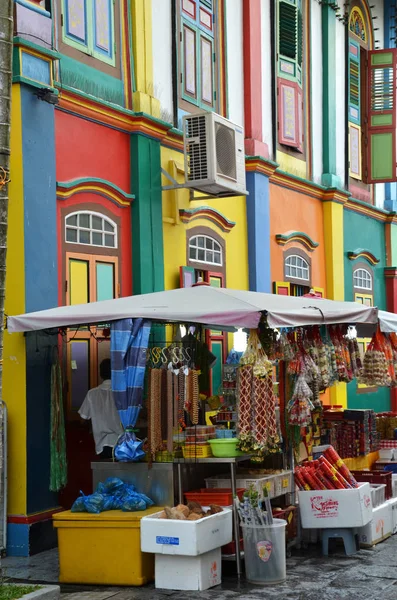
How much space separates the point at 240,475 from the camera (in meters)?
9.73

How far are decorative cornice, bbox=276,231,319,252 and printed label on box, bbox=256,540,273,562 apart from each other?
758 centimetres

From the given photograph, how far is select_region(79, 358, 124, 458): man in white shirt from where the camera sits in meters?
9.99

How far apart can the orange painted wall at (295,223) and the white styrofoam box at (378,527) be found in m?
5.56

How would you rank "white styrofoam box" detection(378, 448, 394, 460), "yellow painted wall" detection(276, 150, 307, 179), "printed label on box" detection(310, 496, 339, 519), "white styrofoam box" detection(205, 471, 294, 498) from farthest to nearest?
"yellow painted wall" detection(276, 150, 307, 179), "white styrofoam box" detection(378, 448, 394, 460), "printed label on box" detection(310, 496, 339, 519), "white styrofoam box" detection(205, 471, 294, 498)

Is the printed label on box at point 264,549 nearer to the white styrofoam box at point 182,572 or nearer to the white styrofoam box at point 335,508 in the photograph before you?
the white styrofoam box at point 182,572

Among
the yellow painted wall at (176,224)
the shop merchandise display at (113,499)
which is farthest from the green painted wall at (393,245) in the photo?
the shop merchandise display at (113,499)

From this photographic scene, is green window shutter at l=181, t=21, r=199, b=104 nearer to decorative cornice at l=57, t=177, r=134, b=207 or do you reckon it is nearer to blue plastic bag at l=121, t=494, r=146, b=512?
decorative cornice at l=57, t=177, r=134, b=207

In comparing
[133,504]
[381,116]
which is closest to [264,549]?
[133,504]

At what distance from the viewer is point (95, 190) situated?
37.1 feet

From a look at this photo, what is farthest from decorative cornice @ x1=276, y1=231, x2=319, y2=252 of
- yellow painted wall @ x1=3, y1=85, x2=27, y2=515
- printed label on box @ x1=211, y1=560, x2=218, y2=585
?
printed label on box @ x1=211, y1=560, x2=218, y2=585

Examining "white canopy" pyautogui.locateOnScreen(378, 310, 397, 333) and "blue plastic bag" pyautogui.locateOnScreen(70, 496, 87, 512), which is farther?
"white canopy" pyautogui.locateOnScreen(378, 310, 397, 333)

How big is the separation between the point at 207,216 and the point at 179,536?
6.19 meters

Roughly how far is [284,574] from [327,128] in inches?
415

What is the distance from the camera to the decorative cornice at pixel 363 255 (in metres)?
18.2
